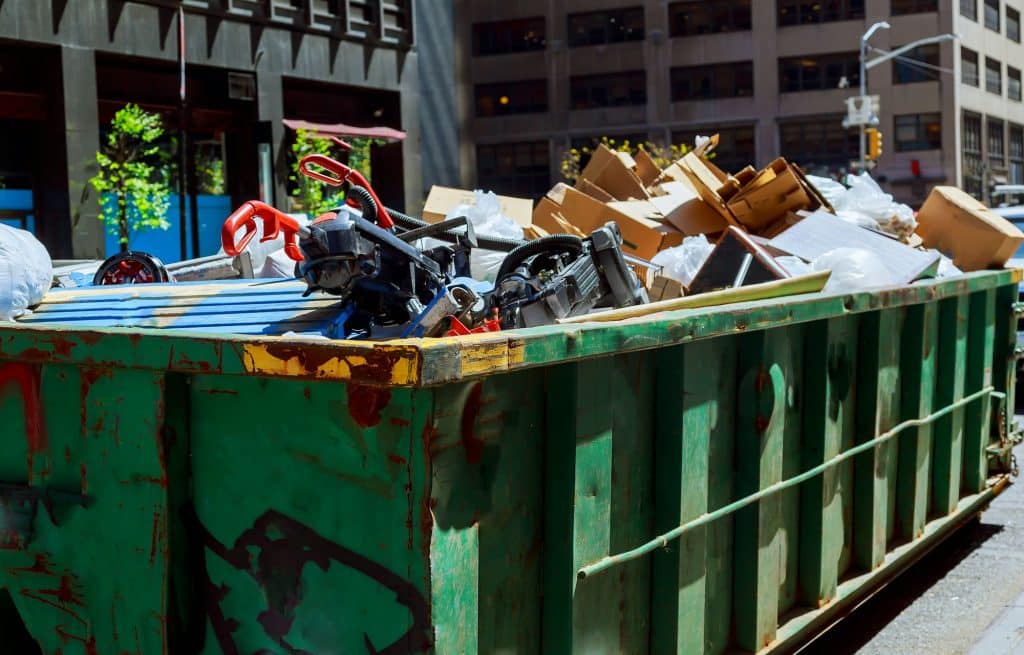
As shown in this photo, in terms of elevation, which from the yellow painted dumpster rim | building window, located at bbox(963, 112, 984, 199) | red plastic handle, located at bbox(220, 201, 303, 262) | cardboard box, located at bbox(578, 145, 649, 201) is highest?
building window, located at bbox(963, 112, 984, 199)

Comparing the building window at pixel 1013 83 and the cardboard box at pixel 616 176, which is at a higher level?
the building window at pixel 1013 83

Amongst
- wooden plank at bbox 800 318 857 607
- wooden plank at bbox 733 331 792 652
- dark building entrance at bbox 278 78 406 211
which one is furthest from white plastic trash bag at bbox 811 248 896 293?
dark building entrance at bbox 278 78 406 211

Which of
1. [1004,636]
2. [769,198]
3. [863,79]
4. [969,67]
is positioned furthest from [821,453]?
[969,67]

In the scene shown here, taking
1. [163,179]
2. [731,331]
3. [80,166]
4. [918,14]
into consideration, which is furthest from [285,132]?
[918,14]

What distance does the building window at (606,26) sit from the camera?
198 ft

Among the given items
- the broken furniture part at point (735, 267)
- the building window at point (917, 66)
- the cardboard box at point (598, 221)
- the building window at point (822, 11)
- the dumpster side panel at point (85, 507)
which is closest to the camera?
the dumpster side panel at point (85, 507)

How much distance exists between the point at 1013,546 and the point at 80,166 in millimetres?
18768

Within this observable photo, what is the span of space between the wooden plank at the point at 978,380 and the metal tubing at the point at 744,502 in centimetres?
51

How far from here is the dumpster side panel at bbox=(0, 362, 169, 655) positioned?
8.79 feet

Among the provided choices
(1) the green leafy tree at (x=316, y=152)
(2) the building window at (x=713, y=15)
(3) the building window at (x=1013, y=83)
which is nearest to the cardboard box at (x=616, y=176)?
(1) the green leafy tree at (x=316, y=152)

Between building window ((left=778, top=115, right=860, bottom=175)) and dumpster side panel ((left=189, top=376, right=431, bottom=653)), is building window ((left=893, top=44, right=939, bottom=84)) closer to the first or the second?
building window ((left=778, top=115, right=860, bottom=175))

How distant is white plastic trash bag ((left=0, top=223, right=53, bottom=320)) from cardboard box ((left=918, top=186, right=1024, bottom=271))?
5291 millimetres

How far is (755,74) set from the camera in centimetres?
5812

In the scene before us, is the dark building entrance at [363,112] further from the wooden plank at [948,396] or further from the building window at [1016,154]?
the building window at [1016,154]
